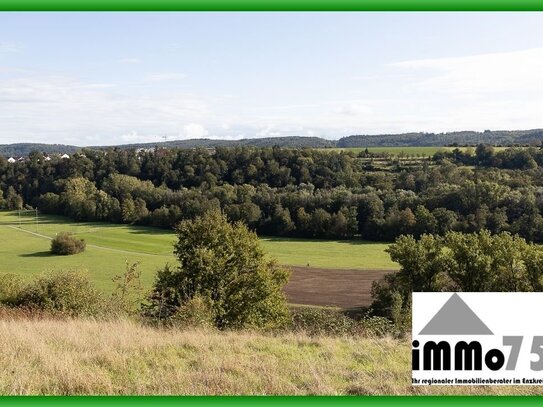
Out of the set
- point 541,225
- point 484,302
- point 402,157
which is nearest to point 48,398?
point 484,302

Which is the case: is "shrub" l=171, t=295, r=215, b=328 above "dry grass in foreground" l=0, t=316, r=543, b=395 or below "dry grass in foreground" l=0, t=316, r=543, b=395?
below

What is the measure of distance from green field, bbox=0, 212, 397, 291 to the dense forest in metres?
5.17

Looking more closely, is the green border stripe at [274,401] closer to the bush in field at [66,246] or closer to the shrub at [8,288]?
the shrub at [8,288]

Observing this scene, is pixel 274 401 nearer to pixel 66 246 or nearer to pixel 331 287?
pixel 331 287

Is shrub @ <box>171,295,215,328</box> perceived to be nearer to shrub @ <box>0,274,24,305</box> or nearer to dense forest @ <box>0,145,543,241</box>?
shrub @ <box>0,274,24,305</box>

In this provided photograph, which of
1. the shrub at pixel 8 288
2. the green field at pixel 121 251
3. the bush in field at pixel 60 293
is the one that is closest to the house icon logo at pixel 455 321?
the bush in field at pixel 60 293

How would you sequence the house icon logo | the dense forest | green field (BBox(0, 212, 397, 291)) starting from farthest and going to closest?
the dense forest < green field (BBox(0, 212, 397, 291)) < the house icon logo

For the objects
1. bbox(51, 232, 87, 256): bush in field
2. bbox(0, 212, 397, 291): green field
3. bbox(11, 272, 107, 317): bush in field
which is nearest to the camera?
bbox(11, 272, 107, 317): bush in field

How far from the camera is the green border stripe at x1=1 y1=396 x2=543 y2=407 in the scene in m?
6.23

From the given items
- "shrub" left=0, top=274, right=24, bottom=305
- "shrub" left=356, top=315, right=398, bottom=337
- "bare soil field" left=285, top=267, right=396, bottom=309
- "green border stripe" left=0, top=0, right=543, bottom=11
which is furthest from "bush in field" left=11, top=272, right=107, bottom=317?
"bare soil field" left=285, top=267, right=396, bottom=309

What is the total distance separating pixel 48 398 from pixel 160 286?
1782cm

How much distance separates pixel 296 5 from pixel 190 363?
5.89 metres

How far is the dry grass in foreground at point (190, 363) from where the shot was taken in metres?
7.46

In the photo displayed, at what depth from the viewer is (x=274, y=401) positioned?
253 inches
